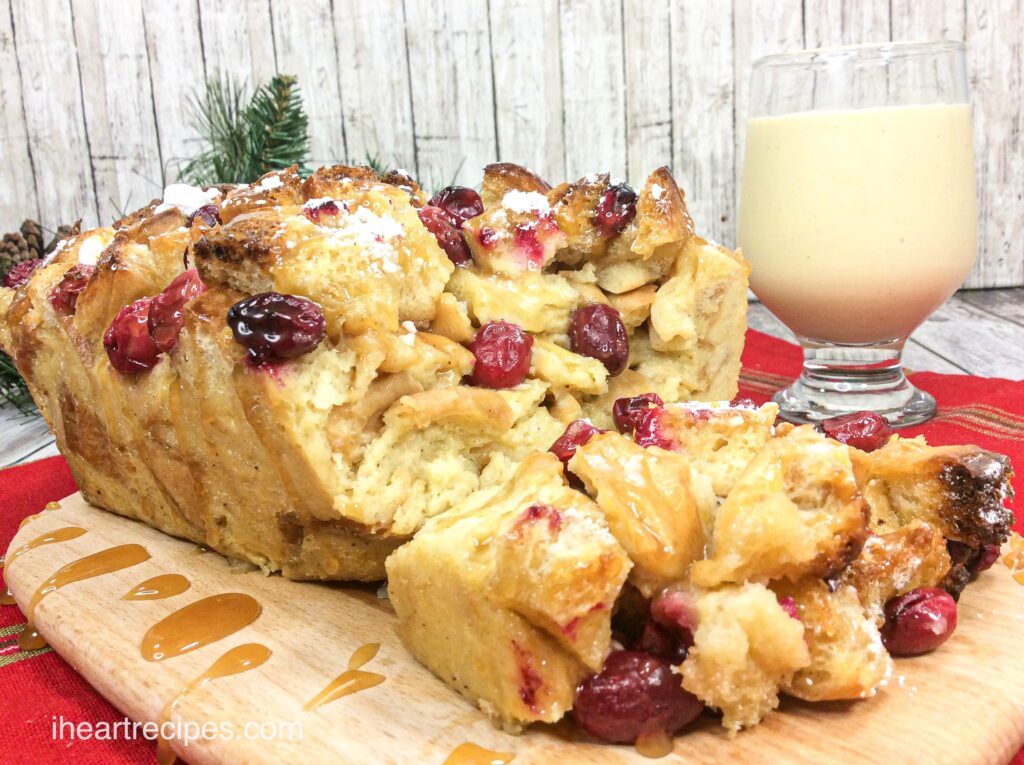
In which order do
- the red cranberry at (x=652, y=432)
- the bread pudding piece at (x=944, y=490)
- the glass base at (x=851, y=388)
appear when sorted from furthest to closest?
the glass base at (x=851, y=388) < the red cranberry at (x=652, y=432) < the bread pudding piece at (x=944, y=490)

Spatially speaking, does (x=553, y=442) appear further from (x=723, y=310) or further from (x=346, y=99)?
(x=346, y=99)

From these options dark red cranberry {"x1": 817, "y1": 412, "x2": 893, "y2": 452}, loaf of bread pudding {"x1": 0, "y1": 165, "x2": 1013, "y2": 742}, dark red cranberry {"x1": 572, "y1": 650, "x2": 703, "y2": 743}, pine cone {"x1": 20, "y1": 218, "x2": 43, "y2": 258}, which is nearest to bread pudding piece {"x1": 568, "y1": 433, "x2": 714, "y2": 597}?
loaf of bread pudding {"x1": 0, "y1": 165, "x2": 1013, "y2": 742}

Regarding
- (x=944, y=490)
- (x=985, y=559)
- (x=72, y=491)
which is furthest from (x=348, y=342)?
(x=72, y=491)

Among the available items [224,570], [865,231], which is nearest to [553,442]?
[224,570]

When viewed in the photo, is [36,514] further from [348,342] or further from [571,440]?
[571,440]

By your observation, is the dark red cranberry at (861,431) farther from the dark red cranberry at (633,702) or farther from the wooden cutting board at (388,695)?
the dark red cranberry at (633,702)

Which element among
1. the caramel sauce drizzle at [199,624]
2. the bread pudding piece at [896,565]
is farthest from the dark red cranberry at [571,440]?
the caramel sauce drizzle at [199,624]

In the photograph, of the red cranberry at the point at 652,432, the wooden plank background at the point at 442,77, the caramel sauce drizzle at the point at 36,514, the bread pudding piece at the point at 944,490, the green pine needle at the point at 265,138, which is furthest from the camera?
the wooden plank background at the point at 442,77
